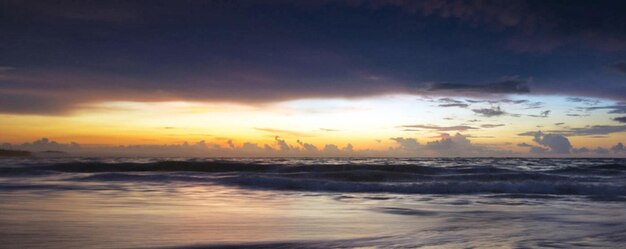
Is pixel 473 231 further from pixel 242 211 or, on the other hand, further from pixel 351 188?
pixel 351 188

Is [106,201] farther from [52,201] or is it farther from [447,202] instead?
[447,202]

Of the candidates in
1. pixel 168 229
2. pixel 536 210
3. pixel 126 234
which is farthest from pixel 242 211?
pixel 536 210

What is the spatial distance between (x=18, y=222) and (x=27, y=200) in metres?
3.76


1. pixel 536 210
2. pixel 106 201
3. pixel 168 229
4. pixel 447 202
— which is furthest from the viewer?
pixel 447 202

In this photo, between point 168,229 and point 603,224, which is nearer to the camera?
point 168,229

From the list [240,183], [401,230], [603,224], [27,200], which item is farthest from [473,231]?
[240,183]

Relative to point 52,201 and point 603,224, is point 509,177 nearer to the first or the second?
point 603,224

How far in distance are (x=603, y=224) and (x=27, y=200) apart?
34.7 feet

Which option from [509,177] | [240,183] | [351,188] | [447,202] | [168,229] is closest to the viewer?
[168,229]

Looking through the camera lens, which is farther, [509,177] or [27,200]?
[509,177]

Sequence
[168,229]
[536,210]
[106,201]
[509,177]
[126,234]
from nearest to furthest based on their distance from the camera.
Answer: [126,234]
[168,229]
[536,210]
[106,201]
[509,177]

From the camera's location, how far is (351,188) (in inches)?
558

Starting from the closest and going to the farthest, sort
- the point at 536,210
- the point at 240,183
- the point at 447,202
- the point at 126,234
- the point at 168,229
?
the point at 126,234
the point at 168,229
the point at 536,210
the point at 447,202
the point at 240,183

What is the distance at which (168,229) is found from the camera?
19.6 feet
